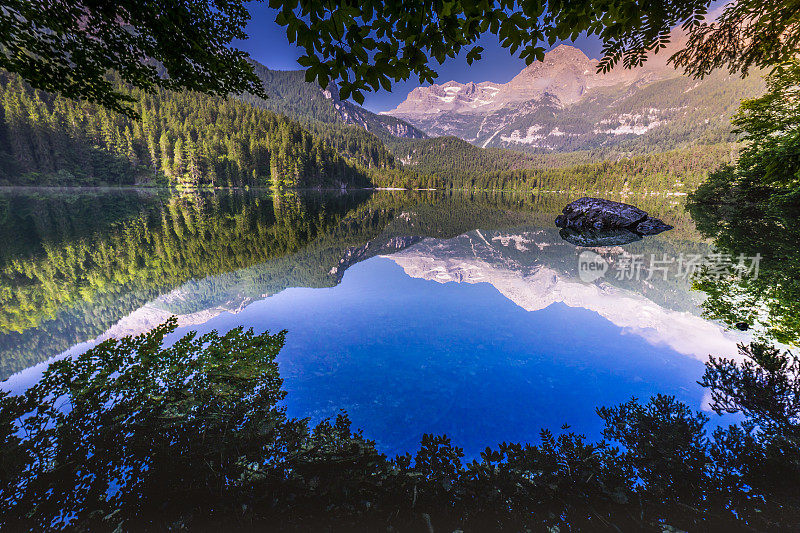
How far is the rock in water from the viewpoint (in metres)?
21.9

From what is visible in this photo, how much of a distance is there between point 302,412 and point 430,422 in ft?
6.53

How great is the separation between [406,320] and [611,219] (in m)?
23.1

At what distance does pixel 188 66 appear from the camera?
8.42m

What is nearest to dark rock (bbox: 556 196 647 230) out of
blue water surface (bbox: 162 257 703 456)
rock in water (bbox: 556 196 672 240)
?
rock in water (bbox: 556 196 672 240)

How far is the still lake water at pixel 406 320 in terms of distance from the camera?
14.9 ft

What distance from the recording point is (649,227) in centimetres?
2172

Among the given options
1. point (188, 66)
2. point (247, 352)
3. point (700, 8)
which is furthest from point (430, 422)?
point (188, 66)

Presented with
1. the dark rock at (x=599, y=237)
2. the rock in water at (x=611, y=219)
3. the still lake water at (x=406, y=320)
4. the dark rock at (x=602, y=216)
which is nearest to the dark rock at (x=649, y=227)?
the rock in water at (x=611, y=219)

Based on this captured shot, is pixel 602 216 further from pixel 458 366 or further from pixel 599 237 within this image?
pixel 458 366

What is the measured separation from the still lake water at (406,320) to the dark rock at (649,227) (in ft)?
23.3

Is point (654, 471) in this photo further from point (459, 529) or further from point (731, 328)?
point (731, 328)

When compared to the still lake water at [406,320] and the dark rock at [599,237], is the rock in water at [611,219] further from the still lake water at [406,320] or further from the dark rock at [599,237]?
the still lake water at [406,320]

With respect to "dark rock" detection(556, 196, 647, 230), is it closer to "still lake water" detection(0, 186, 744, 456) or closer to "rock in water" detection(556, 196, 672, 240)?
"rock in water" detection(556, 196, 672, 240)

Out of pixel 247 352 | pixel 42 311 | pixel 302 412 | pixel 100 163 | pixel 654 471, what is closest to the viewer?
pixel 654 471
